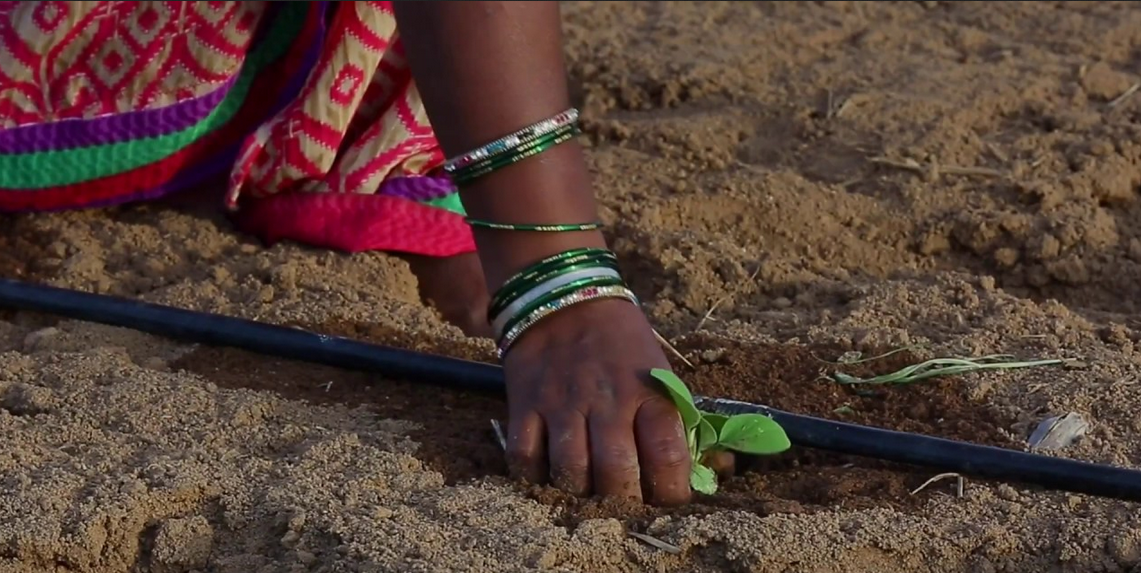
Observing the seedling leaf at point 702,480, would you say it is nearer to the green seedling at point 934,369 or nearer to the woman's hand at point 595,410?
the woman's hand at point 595,410

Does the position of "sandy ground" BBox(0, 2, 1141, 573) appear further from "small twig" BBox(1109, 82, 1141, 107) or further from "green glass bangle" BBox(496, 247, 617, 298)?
"green glass bangle" BBox(496, 247, 617, 298)

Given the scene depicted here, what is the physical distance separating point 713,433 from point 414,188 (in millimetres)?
735

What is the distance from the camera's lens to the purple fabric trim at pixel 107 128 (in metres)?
2.07

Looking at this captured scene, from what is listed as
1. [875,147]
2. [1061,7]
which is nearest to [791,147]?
[875,147]

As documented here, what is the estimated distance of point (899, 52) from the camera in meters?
2.65

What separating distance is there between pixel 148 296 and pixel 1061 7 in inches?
70.5

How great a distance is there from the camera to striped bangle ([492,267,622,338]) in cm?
148

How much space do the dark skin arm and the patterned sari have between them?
1.68ft

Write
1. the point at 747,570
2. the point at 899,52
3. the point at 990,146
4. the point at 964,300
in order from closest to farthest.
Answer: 1. the point at 747,570
2. the point at 964,300
3. the point at 990,146
4. the point at 899,52

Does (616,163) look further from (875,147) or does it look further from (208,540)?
(208,540)

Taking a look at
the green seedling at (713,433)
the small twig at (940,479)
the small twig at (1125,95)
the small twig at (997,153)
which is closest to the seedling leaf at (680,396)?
the green seedling at (713,433)

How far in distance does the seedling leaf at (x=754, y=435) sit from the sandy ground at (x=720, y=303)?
0.22 feet

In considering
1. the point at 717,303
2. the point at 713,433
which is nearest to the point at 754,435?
the point at 713,433

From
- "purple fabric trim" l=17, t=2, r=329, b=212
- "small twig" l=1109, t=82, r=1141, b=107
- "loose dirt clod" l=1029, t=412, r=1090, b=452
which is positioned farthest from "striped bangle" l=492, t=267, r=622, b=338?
"small twig" l=1109, t=82, r=1141, b=107
